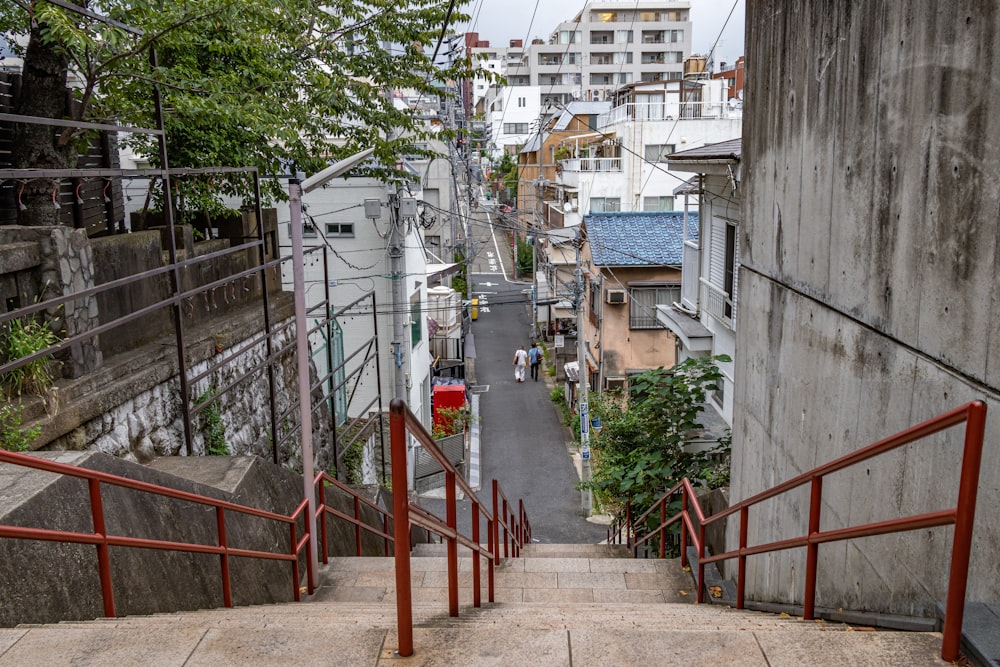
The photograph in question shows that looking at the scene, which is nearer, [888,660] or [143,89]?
[888,660]

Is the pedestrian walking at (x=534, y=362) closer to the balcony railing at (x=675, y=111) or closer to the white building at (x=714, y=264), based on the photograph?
the balcony railing at (x=675, y=111)

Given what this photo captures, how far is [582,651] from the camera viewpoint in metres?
2.96

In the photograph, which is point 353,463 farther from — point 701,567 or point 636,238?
point 636,238

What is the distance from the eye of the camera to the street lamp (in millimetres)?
5145

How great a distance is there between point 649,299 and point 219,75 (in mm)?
14964

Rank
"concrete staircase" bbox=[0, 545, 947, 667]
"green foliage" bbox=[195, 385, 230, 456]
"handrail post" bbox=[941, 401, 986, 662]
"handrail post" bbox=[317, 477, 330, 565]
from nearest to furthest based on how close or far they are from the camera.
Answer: "handrail post" bbox=[941, 401, 986, 662]
"concrete staircase" bbox=[0, 545, 947, 667]
"handrail post" bbox=[317, 477, 330, 565]
"green foliage" bbox=[195, 385, 230, 456]

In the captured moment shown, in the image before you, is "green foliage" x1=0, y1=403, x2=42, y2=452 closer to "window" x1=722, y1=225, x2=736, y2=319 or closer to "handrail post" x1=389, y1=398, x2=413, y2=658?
"handrail post" x1=389, y1=398, x2=413, y2=658

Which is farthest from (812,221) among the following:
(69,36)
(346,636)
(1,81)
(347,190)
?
(347,190)

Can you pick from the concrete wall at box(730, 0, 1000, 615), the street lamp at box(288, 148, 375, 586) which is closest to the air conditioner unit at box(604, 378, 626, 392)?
the concrete wall at box(730, 0, 1000, 615)

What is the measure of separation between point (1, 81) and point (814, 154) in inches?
291

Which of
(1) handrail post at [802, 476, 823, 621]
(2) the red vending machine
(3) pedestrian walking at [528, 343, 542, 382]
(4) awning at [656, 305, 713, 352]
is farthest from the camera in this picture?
(3) pedestrian walking at [528, 343, 542, 382]

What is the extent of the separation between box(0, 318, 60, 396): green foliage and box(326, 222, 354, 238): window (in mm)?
11634

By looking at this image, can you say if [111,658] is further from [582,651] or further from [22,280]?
[22,280]

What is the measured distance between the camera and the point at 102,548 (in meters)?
3.57
